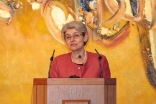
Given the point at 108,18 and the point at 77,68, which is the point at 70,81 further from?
the point at 108,18

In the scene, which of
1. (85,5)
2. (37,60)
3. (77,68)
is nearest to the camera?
(77,68)

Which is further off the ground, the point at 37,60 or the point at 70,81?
the point at 37,60

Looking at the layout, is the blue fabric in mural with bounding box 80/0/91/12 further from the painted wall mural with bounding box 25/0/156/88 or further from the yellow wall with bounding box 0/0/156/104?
the yellow wall with bounding box 0/0/156/104

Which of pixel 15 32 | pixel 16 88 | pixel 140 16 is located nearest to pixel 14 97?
pixel 16 88

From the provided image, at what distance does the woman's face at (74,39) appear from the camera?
12.1 feet

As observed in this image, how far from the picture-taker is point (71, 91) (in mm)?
3061

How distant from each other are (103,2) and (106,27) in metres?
0.29

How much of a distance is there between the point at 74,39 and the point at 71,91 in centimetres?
73

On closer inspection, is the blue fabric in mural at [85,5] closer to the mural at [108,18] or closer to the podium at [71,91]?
the mural at [108,18]

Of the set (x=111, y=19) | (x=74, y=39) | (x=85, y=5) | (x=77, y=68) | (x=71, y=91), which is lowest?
(x=71, y=91)

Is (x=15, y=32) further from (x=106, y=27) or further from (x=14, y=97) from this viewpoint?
(x=106, y=27)

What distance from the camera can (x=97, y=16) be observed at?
5230 millimetres

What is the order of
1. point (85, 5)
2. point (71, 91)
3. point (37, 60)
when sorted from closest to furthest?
point (71, 91) → point (37, 60) → point (85, 5)

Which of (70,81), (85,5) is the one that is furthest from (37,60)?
(70,81)
